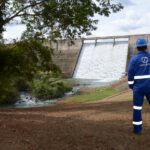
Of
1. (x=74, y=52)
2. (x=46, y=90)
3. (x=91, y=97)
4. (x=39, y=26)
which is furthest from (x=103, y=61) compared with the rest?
(x=39, y=26)

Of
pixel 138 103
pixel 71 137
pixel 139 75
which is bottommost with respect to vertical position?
pixel 71 137

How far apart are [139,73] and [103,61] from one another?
2318 inches

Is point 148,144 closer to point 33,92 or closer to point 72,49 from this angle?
point 33,92

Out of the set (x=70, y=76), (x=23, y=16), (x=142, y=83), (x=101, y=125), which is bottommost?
Result: (x=70, y=76)

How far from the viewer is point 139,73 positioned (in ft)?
30.7

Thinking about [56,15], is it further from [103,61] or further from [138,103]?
[103,61]

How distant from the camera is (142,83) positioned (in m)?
9.34

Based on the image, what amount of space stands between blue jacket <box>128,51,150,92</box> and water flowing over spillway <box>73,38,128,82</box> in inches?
2161

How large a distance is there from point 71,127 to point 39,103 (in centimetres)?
2868

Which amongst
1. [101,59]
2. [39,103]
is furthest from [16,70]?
[101,59]

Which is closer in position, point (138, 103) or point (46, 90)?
point (138, 103)

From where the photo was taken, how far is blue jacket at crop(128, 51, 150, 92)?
9.33 m

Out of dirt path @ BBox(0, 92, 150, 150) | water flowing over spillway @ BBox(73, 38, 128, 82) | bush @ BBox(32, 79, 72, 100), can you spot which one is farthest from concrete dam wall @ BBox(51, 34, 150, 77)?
dirt path @ BBox(0, 92, 150, 150)

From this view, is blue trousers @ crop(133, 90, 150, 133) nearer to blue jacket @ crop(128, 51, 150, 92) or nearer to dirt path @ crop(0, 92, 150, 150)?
blue jacket @ crop(128, 51, 150, 92)
